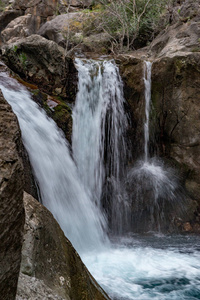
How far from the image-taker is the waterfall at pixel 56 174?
16.2 feet

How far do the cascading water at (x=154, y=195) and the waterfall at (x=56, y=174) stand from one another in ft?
3.69

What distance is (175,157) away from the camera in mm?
7352

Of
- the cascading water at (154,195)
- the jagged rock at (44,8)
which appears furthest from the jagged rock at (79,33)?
the cascading water at (154,195)

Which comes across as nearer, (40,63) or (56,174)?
(56,174)

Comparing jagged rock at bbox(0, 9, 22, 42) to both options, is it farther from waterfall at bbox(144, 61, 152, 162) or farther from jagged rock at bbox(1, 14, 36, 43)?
waterfall at bbox(144, 61, 152, 162)

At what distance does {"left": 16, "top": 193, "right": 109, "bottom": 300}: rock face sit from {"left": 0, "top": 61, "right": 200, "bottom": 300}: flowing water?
1.52m

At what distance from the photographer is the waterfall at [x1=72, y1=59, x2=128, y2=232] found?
271 inches

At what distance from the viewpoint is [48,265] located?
2.28 metres

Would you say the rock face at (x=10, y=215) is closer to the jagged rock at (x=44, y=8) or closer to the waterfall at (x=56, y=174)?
the waterfall at (x=56, y=174)

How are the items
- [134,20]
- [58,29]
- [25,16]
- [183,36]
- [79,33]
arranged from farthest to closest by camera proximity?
[25,16] < [58,29] < [79,33] < [134,20] < [183,36]

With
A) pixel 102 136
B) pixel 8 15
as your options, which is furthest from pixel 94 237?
pixel 8 15

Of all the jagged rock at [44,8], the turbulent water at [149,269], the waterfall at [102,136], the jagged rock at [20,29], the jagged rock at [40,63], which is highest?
the jagged rock at [44,8]

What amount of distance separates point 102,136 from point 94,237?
286 cm

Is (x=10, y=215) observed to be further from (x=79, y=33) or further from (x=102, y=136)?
(x=79, y=33)
